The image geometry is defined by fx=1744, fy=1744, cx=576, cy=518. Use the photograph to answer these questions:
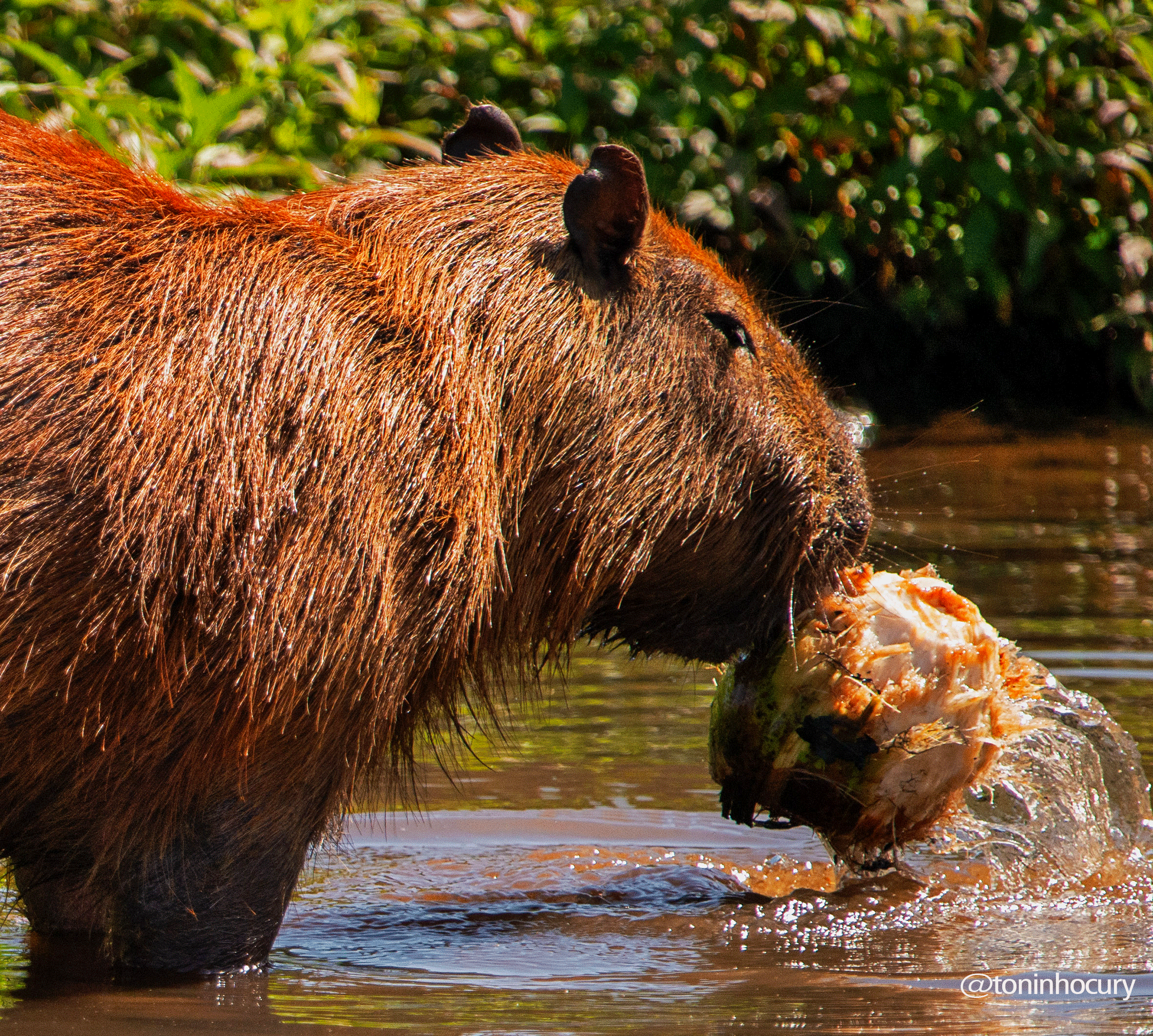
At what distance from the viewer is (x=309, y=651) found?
2.92 meters

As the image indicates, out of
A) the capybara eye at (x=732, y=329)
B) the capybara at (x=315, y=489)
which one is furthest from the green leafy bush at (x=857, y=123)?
the capybara at (x=315, y=489)

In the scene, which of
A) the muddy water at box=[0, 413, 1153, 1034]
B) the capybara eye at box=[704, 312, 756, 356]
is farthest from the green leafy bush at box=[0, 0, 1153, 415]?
the capybara eye at box=[704, 312, 756, 356]

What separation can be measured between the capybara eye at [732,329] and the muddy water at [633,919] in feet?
2.27

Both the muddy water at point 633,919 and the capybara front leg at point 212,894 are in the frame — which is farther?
the capybara front leg at point 212,894

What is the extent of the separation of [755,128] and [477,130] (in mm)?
6074

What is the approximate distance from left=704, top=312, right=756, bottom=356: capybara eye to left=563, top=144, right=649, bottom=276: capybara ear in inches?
9.3

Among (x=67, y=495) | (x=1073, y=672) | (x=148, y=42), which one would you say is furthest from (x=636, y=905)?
(x=148, y=42)

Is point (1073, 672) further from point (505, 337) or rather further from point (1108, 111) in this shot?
point (1108, 111)

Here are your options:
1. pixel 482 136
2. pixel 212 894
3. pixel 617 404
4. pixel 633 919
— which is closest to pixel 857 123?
pixel 482 136

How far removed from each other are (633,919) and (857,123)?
6873 mm

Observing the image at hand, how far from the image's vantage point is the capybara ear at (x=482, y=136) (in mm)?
3895

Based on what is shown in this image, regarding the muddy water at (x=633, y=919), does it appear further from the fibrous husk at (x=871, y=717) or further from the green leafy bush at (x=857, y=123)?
the green leafy bush at (x=857, y=123)

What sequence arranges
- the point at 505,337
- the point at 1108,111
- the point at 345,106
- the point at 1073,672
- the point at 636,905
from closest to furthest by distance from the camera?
the point at 505,337, the point at 636,905, the point at 1073,672, the point at 345,106, the point at 1108,111

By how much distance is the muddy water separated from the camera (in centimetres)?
289
